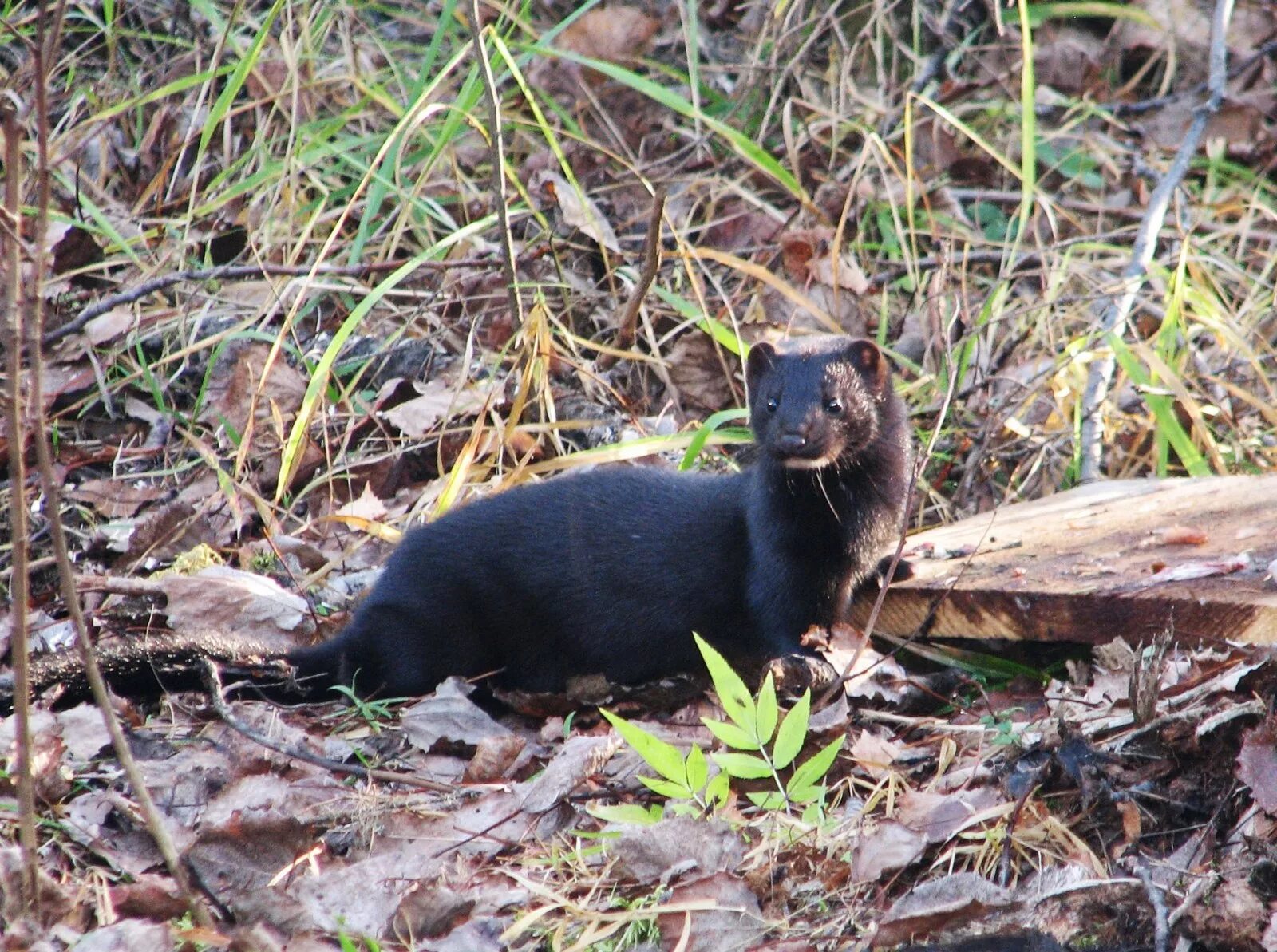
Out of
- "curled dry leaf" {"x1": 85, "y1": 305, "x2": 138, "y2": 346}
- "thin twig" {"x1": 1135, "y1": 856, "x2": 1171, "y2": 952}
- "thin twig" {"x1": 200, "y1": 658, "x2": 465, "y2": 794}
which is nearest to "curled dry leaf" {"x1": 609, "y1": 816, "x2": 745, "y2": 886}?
"thin twig" {"x1": 200, "y1": 658, "x2": 465, "y2": 794}

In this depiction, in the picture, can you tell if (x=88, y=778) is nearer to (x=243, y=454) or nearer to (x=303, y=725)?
(x=303, y=725)

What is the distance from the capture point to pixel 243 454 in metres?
4.61

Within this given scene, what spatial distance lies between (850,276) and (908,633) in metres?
2.16

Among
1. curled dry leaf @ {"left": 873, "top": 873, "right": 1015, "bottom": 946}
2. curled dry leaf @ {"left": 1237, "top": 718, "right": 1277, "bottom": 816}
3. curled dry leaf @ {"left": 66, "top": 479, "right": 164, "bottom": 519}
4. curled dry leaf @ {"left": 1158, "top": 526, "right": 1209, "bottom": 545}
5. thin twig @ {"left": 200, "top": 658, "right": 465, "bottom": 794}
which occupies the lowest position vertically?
curled dry leaf @ {"left": 66, "top": 479, "right": 164, "bottom": 519}

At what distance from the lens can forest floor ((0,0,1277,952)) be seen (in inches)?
93.1

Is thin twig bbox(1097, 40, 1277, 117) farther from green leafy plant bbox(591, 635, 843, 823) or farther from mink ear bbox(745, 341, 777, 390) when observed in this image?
green leafy plant bbox(591, 635, 843, 823)

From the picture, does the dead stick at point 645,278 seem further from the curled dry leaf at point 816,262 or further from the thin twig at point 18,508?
the thin twig at point 18,508

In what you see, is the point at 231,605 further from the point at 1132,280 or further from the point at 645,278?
the point at 1132,280

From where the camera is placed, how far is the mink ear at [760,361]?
12.7 ft

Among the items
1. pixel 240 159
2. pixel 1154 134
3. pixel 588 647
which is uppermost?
pixel 240 159

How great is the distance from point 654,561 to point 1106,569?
1332mm

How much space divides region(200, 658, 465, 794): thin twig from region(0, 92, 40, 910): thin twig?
0.84 meters

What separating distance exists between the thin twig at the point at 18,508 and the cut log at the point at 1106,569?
220 centimetres

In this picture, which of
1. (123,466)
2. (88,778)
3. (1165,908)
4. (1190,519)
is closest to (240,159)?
(123,466)
